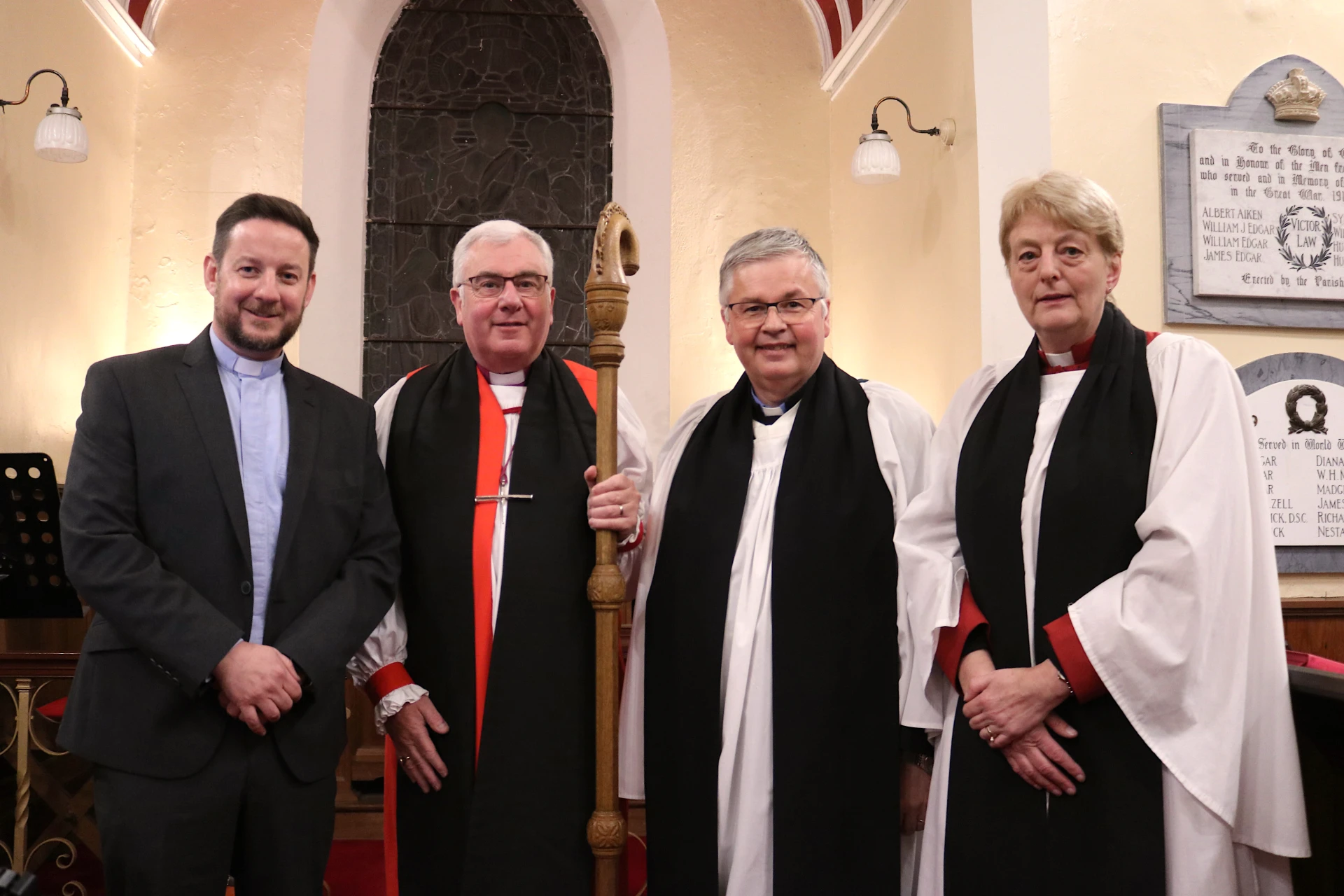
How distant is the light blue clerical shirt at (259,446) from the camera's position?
242 cm

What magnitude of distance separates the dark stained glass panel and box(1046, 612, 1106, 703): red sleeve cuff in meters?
4.76

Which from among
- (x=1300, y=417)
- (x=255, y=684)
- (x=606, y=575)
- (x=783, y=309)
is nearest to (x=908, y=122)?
(x=1300, y=417)

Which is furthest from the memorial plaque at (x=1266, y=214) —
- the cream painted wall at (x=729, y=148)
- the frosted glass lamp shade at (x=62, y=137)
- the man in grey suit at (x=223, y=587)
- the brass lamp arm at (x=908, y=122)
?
the frosted glass lamp shade at (x=62, y=137)

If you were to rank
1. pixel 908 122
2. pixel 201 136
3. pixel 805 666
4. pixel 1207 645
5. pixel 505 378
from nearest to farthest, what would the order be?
pixel 1207 645 < pixel 805 666 < pixel 505 378 < pixel 908 122 < pixel 201 136

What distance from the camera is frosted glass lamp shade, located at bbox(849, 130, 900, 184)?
5.52 m

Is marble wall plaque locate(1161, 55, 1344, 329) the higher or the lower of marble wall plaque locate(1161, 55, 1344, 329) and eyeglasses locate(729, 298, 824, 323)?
the higher

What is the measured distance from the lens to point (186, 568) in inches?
92.1

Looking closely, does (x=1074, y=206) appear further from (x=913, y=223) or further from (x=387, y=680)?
(x=913, y=223)

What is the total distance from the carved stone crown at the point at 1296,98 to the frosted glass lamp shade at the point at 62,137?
19.3ft

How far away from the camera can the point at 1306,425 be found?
5156 millimetres

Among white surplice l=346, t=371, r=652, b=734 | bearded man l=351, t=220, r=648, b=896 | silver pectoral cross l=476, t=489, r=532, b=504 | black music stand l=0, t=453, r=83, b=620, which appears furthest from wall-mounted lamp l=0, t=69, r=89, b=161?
silver pectoral cross l=476, t=489, r=532, b=504

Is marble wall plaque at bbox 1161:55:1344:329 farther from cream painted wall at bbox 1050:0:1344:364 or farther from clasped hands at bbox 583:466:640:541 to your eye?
clasped hands at bbox 583:466:640:541

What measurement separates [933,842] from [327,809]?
1.41 meters

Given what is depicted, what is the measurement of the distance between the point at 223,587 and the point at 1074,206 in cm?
206
